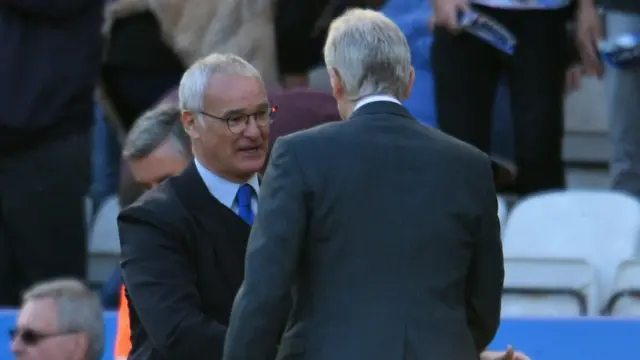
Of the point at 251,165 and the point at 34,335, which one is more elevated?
the point at 251,165

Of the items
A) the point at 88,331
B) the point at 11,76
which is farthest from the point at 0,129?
the point at 88,331

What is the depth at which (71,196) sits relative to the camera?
573cm

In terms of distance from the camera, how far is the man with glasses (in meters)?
3.62

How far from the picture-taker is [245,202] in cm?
381

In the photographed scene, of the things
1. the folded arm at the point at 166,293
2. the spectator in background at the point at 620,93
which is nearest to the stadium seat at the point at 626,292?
the spectator in background at the point at 620,93

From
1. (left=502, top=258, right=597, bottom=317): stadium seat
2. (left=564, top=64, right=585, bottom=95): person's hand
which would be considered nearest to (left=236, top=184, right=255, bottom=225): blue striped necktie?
(left=502, top=258, right=597, bottom=317): stadium seat

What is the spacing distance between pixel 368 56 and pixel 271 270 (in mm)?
496

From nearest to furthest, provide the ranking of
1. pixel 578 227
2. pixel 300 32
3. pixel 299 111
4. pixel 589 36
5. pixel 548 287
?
pixel 299 111
pixel 548 287
pixel 578 227
pixel 589 36
pixel 300 32

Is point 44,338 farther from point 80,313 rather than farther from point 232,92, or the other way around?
point 232,92

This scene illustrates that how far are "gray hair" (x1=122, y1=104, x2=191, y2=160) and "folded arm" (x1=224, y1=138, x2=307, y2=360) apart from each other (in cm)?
144

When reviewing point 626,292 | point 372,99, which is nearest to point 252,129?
point 372,99

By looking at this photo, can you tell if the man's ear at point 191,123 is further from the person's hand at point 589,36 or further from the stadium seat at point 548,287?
the person's hand at point 589,36

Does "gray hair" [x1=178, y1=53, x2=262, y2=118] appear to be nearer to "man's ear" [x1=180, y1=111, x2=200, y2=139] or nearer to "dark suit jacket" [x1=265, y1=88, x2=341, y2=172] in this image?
"man's ear" [x1=180, y1=111, x2=200, y2=139]

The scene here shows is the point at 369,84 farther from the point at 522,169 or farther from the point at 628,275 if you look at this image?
the point at 522,169
